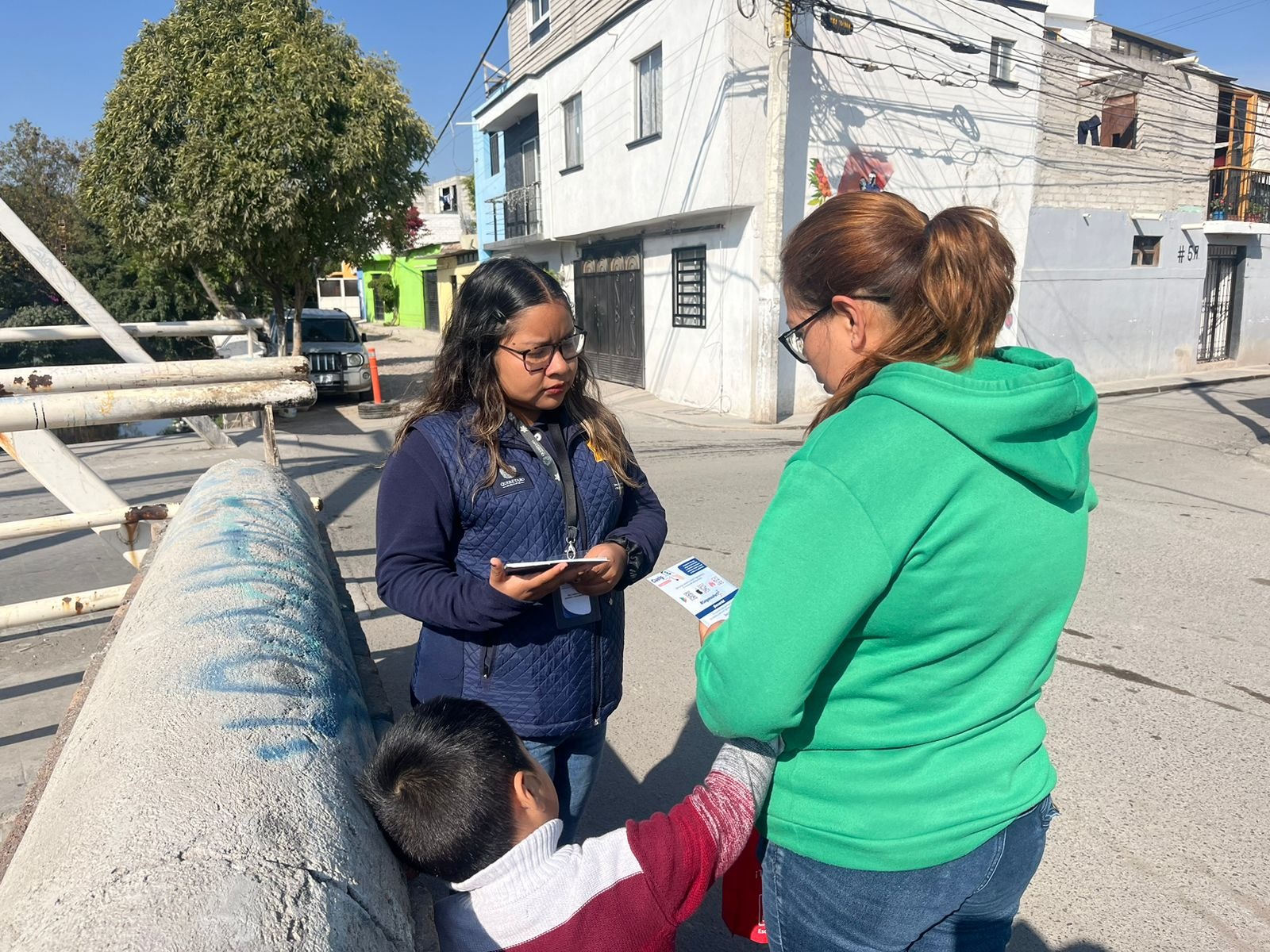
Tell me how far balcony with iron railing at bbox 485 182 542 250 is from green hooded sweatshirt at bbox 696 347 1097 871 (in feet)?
62.1

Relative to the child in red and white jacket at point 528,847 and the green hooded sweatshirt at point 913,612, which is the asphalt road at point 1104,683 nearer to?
the green hooded sweatshirt at point 913,612

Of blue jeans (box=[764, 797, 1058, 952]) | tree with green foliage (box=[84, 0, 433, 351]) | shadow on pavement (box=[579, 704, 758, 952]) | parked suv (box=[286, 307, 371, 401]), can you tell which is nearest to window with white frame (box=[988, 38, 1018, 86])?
tree with green foliage (box=[84, 0, 433, 351])

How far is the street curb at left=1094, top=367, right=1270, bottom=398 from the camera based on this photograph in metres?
15.7

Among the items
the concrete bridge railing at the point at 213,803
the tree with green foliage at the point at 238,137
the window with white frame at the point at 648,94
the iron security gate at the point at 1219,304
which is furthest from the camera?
the iron security gate at the point at 1219,304

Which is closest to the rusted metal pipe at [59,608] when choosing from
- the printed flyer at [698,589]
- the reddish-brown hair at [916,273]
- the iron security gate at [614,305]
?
the printed flyer at [698,589]

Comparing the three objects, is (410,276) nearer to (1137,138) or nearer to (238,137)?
(238,137)

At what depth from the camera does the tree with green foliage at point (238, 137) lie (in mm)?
10820

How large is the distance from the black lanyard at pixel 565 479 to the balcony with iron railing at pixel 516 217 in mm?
18057

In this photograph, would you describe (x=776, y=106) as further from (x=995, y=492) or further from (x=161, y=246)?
(x=995, y=492)

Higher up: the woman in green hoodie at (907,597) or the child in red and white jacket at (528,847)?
the woman in green hoodie at (907,597)

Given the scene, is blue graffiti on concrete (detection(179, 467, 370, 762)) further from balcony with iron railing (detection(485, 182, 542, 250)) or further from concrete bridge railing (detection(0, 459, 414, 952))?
balcony with iron railing (detection(485, 182, 542, 250))

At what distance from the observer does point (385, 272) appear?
140 feet

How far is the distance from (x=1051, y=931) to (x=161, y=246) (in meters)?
12.2

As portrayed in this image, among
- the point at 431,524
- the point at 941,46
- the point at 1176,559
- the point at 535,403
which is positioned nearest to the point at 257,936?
the point at 431,524
